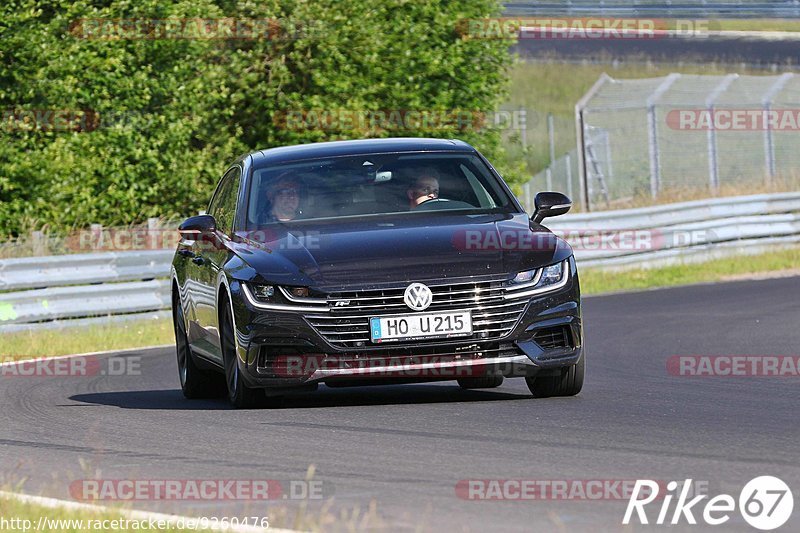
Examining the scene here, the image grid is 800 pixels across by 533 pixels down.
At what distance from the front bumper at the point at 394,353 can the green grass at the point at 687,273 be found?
12607mm

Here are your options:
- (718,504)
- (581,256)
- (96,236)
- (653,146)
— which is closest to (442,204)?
(718,504)

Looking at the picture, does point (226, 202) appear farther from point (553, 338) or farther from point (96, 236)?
point (96, 236)

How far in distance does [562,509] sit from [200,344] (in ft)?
18.0

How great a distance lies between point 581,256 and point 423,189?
A: 12889 mm

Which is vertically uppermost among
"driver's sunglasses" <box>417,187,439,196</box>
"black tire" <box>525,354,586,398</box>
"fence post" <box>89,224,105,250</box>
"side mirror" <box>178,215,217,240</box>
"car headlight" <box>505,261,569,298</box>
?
"driver's sunglasses" <box>417,187,439,196</box>

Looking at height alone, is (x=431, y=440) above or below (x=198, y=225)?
below

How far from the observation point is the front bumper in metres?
8.92

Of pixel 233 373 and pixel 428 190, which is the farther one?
pixel 428 190

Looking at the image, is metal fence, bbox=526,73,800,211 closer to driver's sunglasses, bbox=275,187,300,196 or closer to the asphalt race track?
the asphalt race track

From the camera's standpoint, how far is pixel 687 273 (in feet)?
75.7

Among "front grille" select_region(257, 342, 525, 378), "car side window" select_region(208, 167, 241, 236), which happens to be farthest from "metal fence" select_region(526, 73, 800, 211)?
"front grille" select_region(257, 342, 525, 378)

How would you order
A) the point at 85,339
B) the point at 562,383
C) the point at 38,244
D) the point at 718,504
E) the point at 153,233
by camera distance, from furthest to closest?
1. the point at 153,233
2. the point at 38,244
3. the point at 85,339
4. the point at 562,383
5. the point at 718,504

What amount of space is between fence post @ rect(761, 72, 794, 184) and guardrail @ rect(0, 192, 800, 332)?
1.62 m

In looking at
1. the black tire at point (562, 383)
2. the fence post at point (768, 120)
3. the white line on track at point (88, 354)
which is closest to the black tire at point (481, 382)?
the black tire at point (562, 383)
